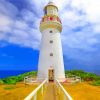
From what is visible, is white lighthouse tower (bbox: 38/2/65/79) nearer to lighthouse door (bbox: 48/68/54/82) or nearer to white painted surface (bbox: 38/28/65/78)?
white painted surface (bbox: 38/28/65/78)

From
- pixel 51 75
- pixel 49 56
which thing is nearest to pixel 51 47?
pixel 49 56

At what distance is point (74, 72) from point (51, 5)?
19615 millimetres

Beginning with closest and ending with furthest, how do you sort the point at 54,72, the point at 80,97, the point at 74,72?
the point at 80,97 < the point at 54,72 < the point at 74,72

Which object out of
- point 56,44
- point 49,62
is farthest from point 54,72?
point 56,44

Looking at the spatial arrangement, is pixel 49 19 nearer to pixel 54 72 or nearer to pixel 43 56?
pixel 43 56

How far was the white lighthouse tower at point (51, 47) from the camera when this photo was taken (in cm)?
2162

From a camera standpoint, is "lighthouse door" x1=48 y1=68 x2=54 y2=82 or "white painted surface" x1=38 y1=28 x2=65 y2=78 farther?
"lighthouse door" x1=48 y1=68 x2=54 y2=82

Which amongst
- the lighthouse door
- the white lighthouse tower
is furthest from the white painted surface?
the lighthouse door

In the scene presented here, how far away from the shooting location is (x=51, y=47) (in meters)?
22.1

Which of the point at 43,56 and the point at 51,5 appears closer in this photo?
the point at 43,56

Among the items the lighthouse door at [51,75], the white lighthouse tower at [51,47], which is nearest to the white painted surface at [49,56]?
the white lighthouse tower at [51,47]

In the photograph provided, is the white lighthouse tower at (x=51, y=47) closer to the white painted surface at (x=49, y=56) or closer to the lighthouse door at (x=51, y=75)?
the white painted surface at (x=49, y=56)

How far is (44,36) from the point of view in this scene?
22.8m

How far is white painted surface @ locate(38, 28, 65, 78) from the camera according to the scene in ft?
70.9
